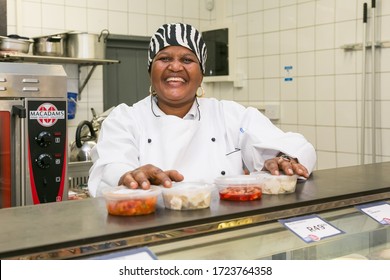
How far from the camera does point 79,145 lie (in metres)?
3.34

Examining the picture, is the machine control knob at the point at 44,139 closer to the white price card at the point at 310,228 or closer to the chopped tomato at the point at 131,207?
the chopped tomato at the point at 131,207

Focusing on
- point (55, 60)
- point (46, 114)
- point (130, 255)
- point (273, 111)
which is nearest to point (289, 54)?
point (273, 111)

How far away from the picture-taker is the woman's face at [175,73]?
197 centimetres

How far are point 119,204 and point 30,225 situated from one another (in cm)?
19

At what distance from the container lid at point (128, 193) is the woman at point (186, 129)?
59 cm

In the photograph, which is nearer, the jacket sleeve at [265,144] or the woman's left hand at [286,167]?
the woman's left hand at [286,167]

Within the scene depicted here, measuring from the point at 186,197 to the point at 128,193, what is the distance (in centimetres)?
13

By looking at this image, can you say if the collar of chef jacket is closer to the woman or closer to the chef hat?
the woman

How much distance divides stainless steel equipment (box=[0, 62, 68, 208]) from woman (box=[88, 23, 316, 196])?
724mm

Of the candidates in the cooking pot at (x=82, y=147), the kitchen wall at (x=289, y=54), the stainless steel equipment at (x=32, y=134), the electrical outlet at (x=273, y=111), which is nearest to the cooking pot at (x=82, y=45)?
the kitchen wall at (x=289, y=54)

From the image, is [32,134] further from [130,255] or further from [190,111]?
[130,255]

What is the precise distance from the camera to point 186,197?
3.89 feet
